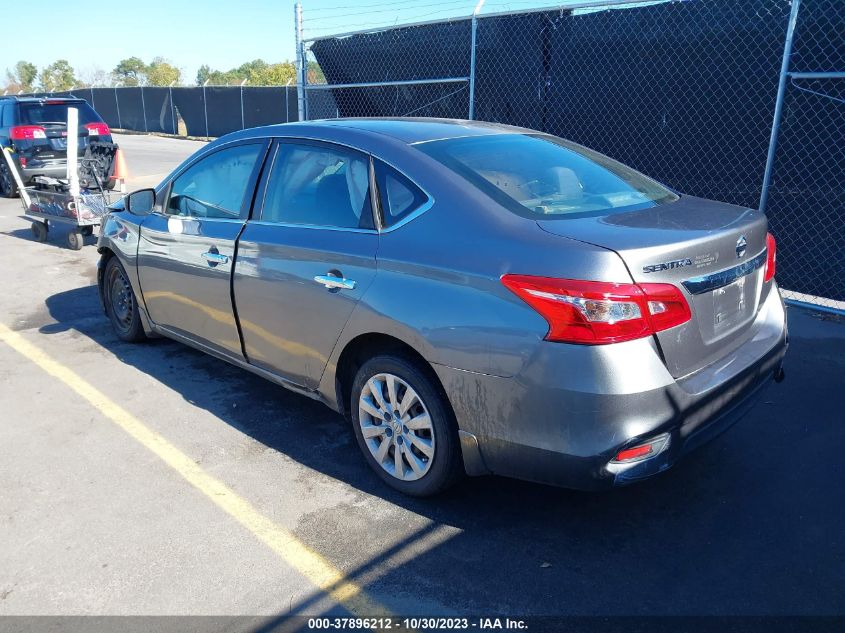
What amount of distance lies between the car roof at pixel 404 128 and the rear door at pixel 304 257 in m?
0.12

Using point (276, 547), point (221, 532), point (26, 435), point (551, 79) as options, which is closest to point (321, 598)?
point (276, 547)

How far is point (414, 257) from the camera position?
3.04 meters

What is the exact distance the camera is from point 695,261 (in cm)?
277

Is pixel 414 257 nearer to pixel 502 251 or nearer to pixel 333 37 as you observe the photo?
pixel 502 251

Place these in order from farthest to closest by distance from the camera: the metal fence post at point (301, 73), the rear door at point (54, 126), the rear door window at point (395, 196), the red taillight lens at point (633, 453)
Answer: the rear door at point (54, 126)
the metal fence post at point (301, 73)
the rear door window at point (395, 196)
the red taillight lens at point (633, 453)

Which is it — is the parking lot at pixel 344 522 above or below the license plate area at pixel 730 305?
below

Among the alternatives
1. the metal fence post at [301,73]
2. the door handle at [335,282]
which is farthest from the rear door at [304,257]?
the metal fence post at [301,73]

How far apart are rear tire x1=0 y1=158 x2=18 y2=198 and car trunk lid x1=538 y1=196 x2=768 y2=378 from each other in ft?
44.6

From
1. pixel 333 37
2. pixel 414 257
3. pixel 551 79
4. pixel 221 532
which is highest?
A: pixel 333 37

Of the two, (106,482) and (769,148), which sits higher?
(769,148)

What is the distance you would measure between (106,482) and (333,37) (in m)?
7.01

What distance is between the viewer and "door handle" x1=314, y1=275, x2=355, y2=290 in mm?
3303

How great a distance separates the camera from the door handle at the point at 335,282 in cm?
330

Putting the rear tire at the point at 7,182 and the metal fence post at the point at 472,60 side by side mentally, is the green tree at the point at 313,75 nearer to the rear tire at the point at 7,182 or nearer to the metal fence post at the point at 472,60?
the metal fence post at the point at 472,60
